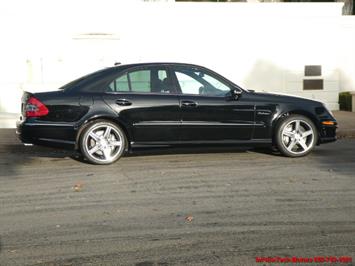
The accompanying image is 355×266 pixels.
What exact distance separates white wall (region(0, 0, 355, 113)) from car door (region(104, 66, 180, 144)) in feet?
20.0

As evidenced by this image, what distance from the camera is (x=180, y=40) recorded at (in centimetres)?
1639

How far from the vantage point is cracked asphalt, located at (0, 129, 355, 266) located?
5.14 m

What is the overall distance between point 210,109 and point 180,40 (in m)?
7.57

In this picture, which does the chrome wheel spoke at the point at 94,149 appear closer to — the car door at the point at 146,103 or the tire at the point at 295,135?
the car door at the point at 146,103

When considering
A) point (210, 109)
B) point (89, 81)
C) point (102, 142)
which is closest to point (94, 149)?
point (102, 142)

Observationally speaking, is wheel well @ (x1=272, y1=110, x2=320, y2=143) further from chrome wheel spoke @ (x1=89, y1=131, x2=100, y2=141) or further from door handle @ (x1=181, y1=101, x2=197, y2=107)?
chrome wheel spoke @ (x1=89, y1=131, x2=100, y2=141)

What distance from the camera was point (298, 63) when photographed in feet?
56.0

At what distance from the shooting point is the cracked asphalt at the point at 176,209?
16.9 ft

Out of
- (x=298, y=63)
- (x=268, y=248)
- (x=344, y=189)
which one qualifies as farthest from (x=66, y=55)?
(x=268, y=248)

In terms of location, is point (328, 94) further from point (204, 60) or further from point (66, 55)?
point (66, 55)

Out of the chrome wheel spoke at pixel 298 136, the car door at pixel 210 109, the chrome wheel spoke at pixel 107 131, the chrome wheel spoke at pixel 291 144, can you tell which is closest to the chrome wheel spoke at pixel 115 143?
the chrome wheel spoke at pixel 107 131

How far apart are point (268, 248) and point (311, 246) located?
0.37m

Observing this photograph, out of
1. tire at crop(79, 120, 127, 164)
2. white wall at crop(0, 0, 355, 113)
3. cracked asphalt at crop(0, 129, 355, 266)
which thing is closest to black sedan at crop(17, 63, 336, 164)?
tire at crop(79, 120, 127, 164)

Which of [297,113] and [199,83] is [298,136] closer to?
[297,113]
